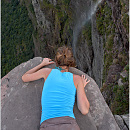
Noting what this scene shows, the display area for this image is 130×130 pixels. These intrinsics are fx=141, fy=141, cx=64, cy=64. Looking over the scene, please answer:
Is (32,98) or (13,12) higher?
(13,12)

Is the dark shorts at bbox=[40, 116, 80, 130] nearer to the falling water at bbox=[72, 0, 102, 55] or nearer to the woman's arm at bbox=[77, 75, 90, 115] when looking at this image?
the woman's arm at bbox=[77, 75, 90, 115]

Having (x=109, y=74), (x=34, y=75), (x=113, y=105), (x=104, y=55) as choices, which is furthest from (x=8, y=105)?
(x=104, y=55)

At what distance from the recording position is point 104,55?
9141mm

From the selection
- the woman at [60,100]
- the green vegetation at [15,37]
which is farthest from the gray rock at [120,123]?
the green vegetation at [15,37]

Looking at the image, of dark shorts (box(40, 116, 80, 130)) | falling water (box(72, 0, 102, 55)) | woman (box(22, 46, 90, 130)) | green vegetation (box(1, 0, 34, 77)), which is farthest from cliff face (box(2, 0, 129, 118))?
green vegetation (box(1, 0, 34, 77))

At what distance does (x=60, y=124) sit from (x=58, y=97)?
0.44 metres

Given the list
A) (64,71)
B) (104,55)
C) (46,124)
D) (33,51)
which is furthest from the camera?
(33,51)

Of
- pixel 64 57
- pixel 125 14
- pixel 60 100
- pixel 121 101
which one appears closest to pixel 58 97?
pixel 60 100

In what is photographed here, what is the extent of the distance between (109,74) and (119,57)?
1085 millimetres

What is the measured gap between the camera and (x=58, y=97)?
248 centimetres

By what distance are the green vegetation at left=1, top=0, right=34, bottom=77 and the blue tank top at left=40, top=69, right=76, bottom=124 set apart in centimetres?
3146

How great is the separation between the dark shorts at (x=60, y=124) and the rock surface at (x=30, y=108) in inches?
28.4

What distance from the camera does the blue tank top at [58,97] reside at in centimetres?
247

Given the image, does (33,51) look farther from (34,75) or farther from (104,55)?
(34,75)
